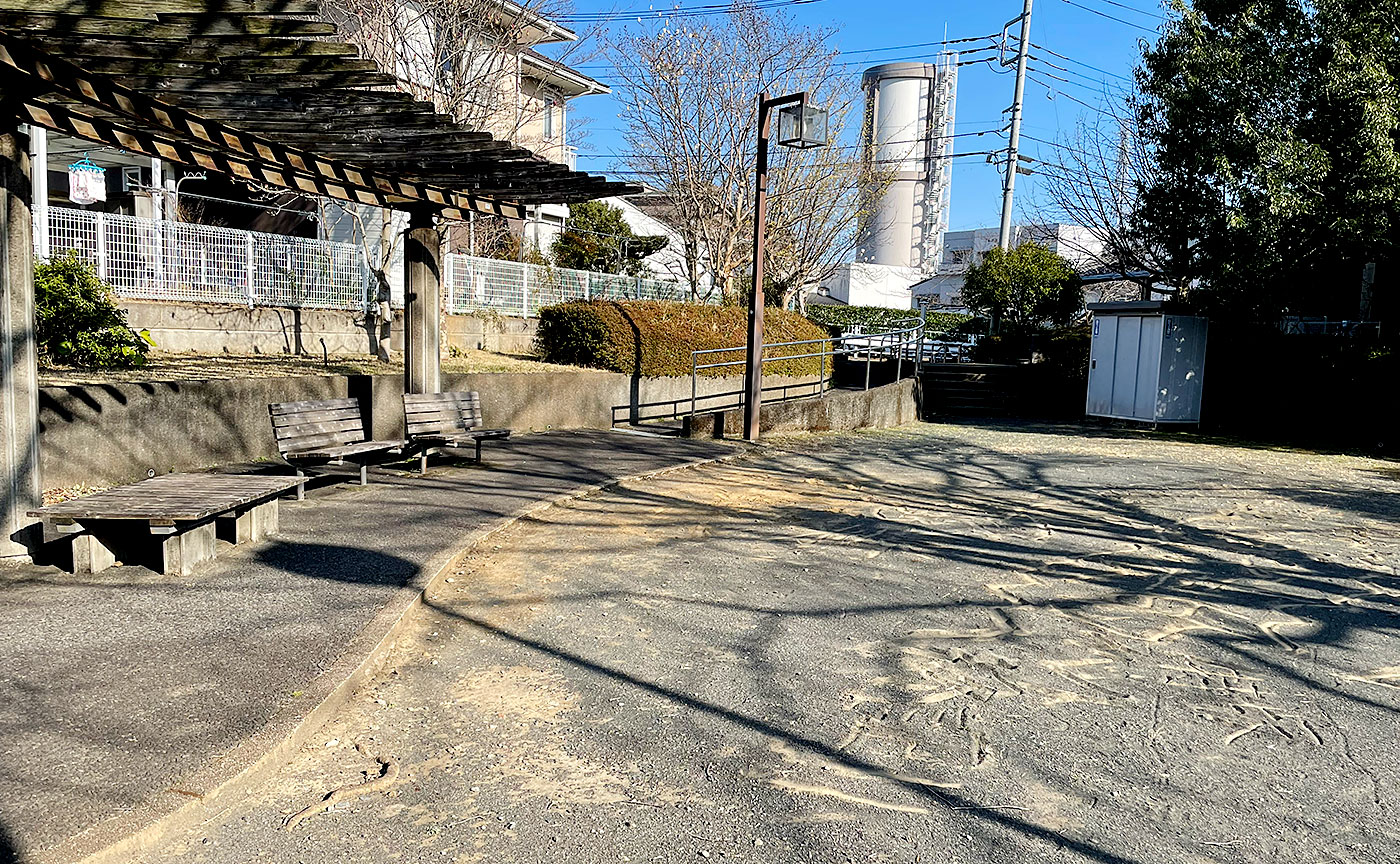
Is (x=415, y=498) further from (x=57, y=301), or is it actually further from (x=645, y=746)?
(x=645, y=746)

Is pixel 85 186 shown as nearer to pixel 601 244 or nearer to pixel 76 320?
pixel 76 320

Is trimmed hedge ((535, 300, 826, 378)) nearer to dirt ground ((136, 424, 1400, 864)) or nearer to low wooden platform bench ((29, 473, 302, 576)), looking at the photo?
dirt ground ((136, 424, 1400, 864))

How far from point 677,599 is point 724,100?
17968 millimetres

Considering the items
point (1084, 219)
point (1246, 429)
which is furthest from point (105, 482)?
point (1084, 219)

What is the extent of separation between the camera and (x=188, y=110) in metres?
6.93

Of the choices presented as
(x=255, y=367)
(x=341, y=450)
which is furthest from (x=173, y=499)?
(x=255, y=367)

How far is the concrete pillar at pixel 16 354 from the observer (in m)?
6.01

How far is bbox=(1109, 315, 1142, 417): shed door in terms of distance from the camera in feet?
64.2

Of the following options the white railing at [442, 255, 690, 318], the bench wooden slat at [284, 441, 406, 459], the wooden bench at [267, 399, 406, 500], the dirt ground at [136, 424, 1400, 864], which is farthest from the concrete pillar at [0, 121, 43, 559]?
the white railing at [442, 255, 690, 318]

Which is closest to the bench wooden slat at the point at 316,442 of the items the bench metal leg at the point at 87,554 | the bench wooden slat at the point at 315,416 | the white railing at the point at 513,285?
the bench wooden slat at the point at 315,416

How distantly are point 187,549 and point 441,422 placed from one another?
4.81 meters

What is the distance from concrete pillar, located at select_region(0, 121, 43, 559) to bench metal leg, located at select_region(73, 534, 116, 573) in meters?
0.32

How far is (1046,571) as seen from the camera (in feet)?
24.3

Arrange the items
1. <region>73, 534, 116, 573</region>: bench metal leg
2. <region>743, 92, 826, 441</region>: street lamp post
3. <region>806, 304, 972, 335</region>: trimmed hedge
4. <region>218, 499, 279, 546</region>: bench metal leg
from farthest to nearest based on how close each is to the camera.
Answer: <region>806, 304, 972, 335</region>: trimmed hedge
<region>743, 92, 826, 441</region>: street lamp post
<region>218, 499, 279, 546</region>: bench metal leg
<region>73, 534, 116, 573</region>: bench metal leg
